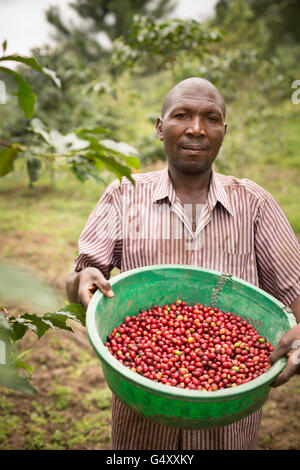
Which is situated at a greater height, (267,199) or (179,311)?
(267,199)

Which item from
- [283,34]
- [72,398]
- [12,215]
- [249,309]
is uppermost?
[283,34]

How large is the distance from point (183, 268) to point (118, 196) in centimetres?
51

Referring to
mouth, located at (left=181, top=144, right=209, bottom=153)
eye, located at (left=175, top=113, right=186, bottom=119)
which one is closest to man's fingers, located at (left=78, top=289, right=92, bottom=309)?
mouth, located at (left=181, top=144, right=209, bottom=153)

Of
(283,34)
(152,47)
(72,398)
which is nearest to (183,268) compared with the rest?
(72,398)

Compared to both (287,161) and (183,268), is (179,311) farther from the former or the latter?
(287,161)

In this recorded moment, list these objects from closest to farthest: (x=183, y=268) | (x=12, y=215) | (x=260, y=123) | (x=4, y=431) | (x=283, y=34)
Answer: (x=183, y=268)
(x=4, y=431)
(x=12, y=215)
(x=260, y=123)
(x=283, y=34)

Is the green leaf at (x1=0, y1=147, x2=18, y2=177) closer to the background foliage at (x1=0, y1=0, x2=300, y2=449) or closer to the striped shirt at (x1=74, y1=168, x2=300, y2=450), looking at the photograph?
the background foliage at (x1=0, y1=0, x2=300, y2=449)

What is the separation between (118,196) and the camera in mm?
1847

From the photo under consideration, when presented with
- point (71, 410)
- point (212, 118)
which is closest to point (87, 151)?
point (212, 118)

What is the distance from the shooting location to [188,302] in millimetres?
1878

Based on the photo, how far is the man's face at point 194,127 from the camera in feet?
5.52

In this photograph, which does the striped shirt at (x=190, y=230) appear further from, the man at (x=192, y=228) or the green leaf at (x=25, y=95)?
the green leaf at (x=25, y=95)

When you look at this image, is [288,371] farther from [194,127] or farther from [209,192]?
[194,127]

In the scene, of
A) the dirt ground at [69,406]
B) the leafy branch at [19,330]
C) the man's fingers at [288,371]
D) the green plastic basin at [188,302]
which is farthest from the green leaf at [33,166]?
the dirt ground at [69,406]
